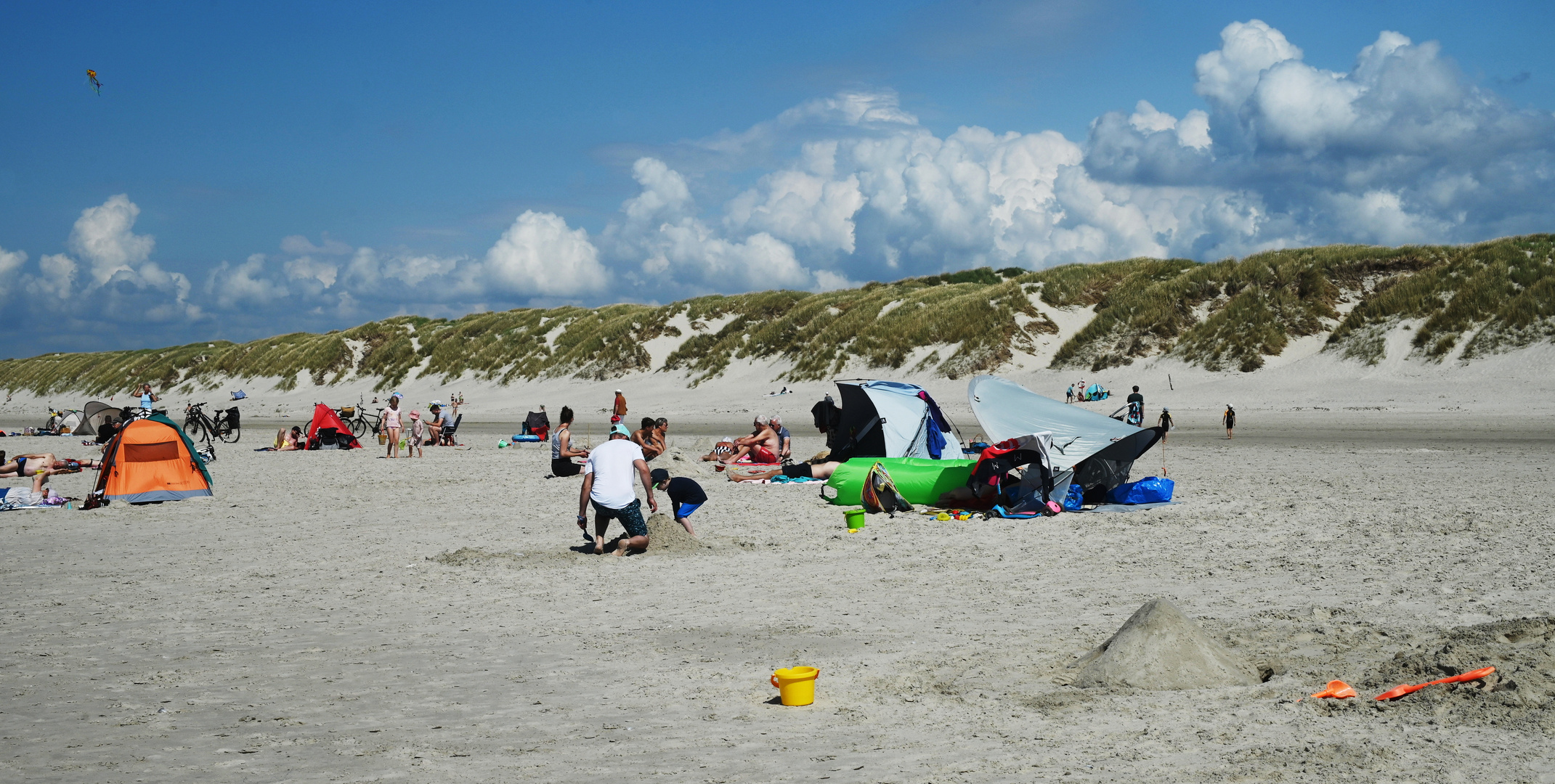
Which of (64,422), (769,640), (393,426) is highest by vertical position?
(64,422)

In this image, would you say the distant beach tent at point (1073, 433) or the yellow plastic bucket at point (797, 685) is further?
the distant beach tent at point (1073, 433)

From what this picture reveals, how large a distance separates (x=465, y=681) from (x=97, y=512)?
1078 centimetres

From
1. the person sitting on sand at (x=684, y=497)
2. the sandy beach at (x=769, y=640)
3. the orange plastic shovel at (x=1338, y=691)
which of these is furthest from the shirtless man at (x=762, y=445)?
the orange plastic shovel at (x=1338, y=691)

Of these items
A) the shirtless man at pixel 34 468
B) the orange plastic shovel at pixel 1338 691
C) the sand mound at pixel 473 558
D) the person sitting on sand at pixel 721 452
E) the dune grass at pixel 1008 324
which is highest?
the dune grass at pixel 1008 324

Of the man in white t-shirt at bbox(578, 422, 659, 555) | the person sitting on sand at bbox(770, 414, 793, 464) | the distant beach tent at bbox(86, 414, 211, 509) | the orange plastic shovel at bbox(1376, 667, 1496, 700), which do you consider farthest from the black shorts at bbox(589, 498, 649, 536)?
the distant beach tent at bbox(86, 414, 211, 509)

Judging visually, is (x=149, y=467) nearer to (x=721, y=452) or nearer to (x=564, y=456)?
(x=564, y=456)

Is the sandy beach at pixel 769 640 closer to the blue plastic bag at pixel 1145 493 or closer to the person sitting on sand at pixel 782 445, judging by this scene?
the blue plastic bag at pixel 1145 493

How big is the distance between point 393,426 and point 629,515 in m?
13.3

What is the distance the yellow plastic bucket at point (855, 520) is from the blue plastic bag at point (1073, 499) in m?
2.53

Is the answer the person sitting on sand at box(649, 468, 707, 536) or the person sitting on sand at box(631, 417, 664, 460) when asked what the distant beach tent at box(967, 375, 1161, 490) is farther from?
the person sitting on sand at box(631, 417, 664, 460)

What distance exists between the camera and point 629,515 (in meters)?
9.87

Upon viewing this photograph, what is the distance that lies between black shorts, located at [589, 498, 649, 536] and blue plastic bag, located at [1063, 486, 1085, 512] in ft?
16.5

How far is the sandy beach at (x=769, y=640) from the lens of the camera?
15.2 ft

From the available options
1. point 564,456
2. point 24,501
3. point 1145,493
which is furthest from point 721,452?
point 24,501
